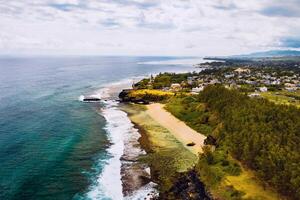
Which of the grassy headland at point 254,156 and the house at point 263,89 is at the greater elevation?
the grassy headland at point 254,156

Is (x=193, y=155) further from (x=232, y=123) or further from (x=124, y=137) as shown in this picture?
(x=124, y=137)

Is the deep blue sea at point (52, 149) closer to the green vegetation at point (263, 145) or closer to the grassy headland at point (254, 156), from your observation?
the grassy headland at point (254, 156)

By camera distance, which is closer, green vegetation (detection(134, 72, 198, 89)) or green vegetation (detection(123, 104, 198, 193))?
green vegetation (detection(123, 104, 198, 193))

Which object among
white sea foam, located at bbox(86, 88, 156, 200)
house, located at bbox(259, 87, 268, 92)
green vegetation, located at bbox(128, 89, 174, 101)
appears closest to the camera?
white sea foam, located at bbox(86, 88, 156, 200)

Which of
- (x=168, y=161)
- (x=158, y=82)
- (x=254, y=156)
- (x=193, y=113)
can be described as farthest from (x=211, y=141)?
(x=158, y=82)

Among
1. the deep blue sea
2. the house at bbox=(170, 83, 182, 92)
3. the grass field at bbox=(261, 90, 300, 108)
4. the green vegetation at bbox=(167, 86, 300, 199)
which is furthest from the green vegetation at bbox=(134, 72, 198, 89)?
the green vegetation at bbox=(167, 86, 300, 199)

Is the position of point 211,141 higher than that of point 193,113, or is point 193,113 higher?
point 211,141

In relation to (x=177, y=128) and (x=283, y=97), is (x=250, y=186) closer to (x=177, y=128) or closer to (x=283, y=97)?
(x=177, y=128)

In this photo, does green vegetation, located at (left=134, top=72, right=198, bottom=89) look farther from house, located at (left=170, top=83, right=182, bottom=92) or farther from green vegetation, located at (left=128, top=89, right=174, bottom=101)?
green vegetation, located at (left=128, top=89, right=174, bottom=101)

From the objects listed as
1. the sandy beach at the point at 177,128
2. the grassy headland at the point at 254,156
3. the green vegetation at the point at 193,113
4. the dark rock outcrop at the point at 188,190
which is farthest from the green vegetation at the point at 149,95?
the dark rock outcrop at the point at 188,190
